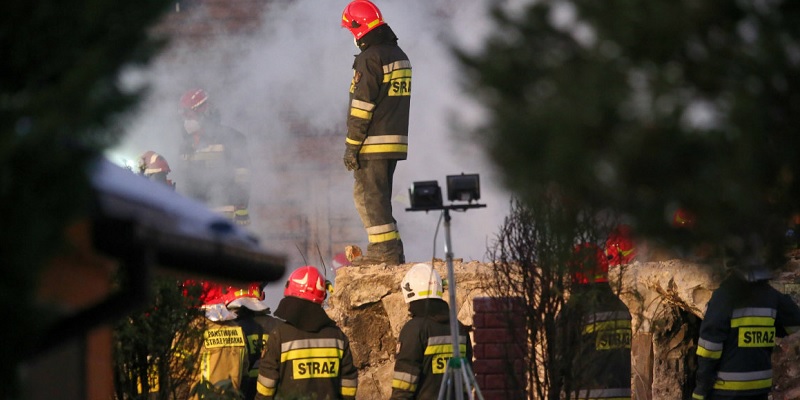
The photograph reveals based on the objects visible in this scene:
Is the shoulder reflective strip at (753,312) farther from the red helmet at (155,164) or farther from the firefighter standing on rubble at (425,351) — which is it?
the red helmet at (155,164)

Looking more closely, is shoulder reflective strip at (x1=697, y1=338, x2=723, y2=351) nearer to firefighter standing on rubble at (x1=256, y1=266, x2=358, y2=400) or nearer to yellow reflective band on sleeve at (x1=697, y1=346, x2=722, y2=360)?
yellow reflective band on sleeve at (x1=697, y1=346, x2=722, y2=360)

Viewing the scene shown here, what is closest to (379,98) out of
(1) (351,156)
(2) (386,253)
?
(1) (351,156)

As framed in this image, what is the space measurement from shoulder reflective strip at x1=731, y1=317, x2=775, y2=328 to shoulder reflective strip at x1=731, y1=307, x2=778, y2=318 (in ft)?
0.07

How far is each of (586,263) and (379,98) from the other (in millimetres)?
3139

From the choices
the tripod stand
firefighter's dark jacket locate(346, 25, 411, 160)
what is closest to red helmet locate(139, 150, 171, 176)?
firefighter's dark jacket locate(346, 25, 411, 160)

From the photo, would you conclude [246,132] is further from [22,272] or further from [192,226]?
[22,272]

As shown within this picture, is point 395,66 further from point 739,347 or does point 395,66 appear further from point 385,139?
point 739,347

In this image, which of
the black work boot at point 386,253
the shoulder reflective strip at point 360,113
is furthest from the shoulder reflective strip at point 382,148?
the black work boot at point 386,253

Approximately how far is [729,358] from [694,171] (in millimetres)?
5965

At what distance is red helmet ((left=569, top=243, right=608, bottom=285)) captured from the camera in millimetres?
7895

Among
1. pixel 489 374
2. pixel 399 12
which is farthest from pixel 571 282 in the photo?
pixel 399 12

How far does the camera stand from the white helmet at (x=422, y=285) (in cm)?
873

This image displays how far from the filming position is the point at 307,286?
8.73m

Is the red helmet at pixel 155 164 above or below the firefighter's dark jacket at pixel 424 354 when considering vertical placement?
above
